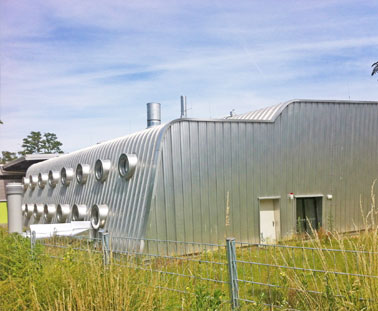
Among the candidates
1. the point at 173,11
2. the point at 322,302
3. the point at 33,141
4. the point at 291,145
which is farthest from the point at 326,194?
the point at 33,141

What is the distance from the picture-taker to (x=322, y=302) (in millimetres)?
4715

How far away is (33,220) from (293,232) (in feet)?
44.6

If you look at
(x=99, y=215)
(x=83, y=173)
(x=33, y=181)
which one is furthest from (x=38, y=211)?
(x=99, y=215)

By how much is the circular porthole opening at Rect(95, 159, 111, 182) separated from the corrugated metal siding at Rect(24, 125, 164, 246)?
0.53 feet

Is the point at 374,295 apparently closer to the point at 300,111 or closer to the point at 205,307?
the point at 205,307

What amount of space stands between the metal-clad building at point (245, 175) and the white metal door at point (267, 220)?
0.03m

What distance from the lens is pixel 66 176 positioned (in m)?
18.7

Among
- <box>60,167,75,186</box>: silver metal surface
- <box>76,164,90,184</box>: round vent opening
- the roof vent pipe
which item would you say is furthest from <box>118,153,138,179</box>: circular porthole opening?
the roof vent pipe

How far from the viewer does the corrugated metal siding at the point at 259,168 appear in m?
12.6

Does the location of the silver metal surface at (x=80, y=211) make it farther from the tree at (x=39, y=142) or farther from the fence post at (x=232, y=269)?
the tree at (x=39, y=142)

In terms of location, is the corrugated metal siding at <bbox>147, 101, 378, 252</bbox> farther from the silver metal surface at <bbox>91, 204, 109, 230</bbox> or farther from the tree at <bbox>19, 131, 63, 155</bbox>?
the tree at <bbox>19, 131, 63, 155</bbox>

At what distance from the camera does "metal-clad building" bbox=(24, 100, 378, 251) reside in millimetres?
12508

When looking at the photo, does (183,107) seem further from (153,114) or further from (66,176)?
(66,176)

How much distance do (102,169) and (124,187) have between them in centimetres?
174
